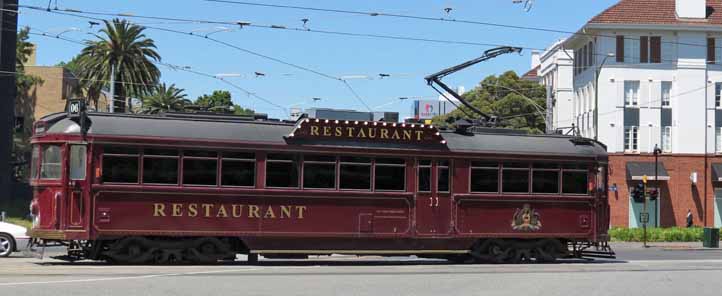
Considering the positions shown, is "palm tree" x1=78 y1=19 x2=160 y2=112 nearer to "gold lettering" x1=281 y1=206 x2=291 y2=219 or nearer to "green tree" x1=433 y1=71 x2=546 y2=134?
"green tree" x1=433 y1=71 x2=546 y2=134

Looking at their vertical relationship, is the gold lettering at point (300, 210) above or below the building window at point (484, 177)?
below

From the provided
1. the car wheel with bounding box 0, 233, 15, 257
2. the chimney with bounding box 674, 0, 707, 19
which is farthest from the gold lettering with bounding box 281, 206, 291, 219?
the chimney with bounding box 674, 0, 707, 19

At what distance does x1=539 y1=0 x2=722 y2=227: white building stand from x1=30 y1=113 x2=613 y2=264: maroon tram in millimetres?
34375

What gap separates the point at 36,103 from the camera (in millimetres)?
75000

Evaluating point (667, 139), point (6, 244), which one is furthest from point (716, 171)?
point (6, 244)

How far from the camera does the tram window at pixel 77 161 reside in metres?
19.7

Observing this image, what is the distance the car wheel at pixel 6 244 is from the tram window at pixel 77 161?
4558 millimetres

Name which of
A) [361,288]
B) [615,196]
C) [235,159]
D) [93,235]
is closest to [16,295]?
[361,288]

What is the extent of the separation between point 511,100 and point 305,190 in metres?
53.2

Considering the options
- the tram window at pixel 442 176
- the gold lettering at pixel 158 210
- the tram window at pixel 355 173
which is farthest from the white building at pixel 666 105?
the gold lettering at pixel 158 210

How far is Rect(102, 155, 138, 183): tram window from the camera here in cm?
1983

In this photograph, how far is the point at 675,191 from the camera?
5709cm

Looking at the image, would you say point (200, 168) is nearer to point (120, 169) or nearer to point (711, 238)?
point (120, 169)

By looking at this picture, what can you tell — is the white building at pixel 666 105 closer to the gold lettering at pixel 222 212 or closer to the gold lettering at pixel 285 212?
the gold lettering at pixel 285 212
